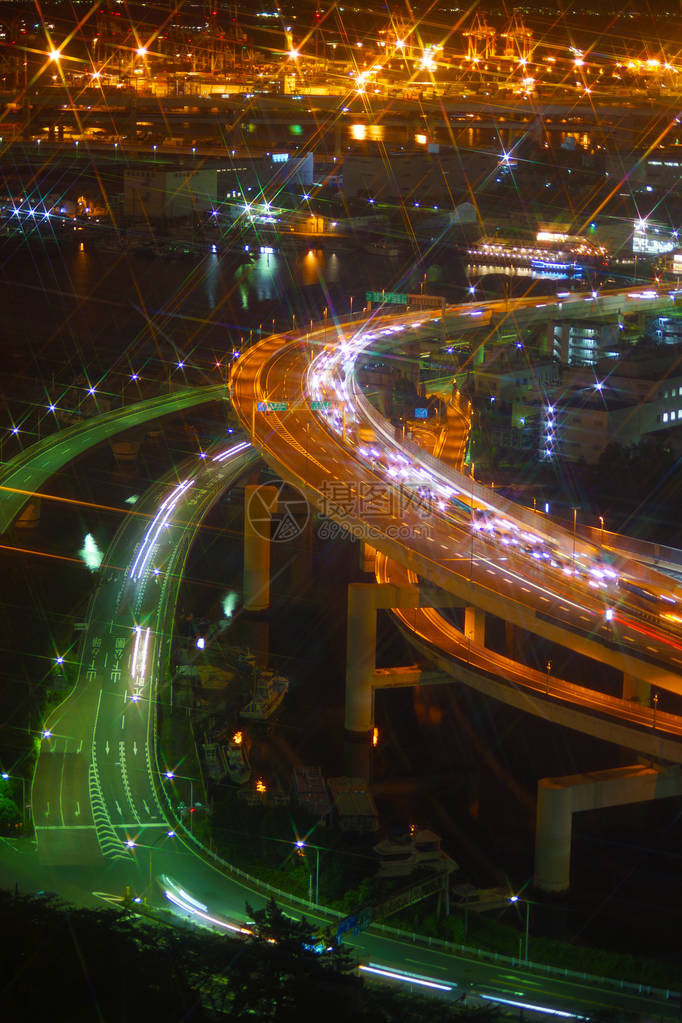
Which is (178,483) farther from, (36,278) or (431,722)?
(36,278)

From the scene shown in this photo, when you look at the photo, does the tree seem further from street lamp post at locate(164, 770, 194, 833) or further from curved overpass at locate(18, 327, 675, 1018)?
street lamp post at locate(164, 770, 194, 833)

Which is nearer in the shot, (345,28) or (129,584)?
(129,584)

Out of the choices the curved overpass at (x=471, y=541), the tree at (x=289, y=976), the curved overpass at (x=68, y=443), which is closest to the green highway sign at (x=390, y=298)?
the curved overpass at (x=68, y=443)

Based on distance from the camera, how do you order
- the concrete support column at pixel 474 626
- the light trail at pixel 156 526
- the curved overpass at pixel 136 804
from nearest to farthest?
the curved overpass at pixel 136 804
the concrete support column at pixel 474 626
the light trail at pixel 156 526

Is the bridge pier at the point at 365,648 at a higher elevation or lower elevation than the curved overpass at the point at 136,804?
higher

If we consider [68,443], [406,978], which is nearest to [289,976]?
[406,978]

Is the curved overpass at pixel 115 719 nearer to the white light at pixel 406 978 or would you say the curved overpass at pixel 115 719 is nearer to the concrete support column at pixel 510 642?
the white light at pixel 406 978

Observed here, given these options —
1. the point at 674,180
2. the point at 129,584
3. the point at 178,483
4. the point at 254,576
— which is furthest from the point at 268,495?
the point at 674,180
